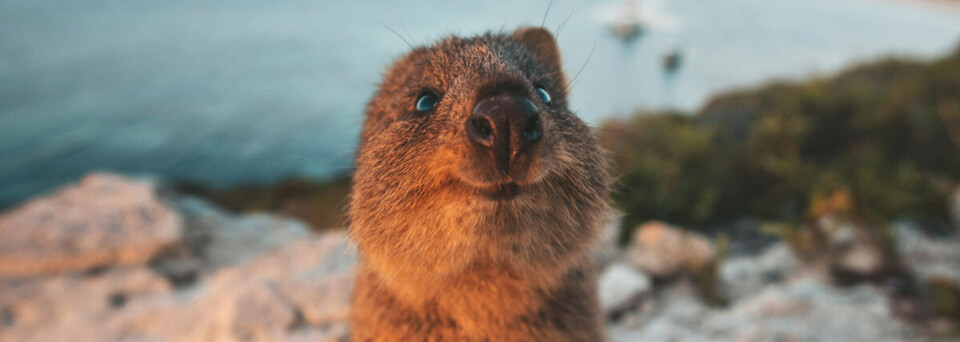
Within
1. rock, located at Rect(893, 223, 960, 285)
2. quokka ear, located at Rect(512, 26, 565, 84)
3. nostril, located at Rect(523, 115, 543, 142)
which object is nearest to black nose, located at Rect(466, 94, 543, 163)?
nostril, located at Rect(523, 115, 543, 142)

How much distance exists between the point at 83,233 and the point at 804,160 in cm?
762

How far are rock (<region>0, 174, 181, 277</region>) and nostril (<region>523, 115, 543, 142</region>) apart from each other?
485 cm

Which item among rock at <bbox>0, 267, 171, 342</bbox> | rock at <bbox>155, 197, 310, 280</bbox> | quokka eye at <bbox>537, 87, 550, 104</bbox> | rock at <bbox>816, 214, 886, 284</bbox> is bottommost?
rock at <bbox>0, 267, 171, 342</bbox>

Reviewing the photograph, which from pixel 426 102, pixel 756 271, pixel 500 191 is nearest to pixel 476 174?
pixel 500 191

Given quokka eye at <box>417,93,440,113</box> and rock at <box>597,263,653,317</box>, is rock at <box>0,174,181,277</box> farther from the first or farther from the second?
quokka eye at <box>417,93,440,113</box>

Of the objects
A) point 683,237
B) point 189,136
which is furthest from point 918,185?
point 189,136

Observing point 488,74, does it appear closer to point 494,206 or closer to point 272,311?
point 494,206

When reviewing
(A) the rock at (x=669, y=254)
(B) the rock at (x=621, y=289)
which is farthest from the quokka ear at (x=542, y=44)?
(A) the rock at (x=669, y=254)

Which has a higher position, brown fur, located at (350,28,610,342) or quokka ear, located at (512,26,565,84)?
quokka ear, located at (512,26,565,84)

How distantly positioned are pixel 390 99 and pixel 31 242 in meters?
4.43

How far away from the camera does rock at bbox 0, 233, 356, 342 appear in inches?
151

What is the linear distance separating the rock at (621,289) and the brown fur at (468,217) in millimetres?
1725

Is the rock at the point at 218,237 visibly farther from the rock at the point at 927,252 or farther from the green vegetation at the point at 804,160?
the rock at the point at 927,252

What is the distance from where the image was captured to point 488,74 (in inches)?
70.6
